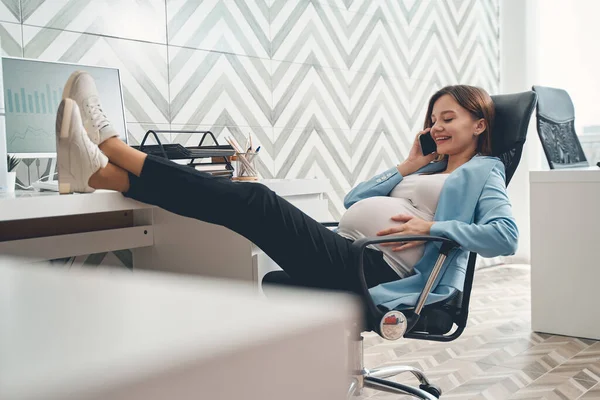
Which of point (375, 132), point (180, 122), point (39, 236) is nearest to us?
point (39, 236)

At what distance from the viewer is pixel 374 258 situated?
1.99m

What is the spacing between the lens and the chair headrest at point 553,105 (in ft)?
10.3

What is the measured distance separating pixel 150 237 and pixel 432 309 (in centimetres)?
108

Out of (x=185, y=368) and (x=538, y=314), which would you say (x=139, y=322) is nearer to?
(x=185, y=368)

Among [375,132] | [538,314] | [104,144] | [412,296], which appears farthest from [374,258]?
[375,132]

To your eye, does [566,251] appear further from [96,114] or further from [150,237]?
[96,114]

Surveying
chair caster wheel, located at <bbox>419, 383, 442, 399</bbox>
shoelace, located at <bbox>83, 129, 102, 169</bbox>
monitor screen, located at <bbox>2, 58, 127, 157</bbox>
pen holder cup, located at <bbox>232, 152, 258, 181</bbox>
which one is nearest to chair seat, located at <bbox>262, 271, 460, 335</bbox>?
chair caster wheel, located at <bbox>419, 383, 442, 399</bbox>

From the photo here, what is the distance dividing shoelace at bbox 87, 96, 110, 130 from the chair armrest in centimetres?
77

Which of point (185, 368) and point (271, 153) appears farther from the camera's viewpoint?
point (271, 153)

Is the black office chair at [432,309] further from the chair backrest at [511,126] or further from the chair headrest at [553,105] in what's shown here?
the chair headrest at [553,105]

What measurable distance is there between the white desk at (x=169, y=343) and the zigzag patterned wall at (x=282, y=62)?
2.35m

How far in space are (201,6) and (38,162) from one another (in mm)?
1104

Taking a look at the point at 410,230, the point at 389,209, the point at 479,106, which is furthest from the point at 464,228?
the point at 479,106

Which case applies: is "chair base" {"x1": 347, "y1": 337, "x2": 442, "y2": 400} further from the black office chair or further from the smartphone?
the smartphone
